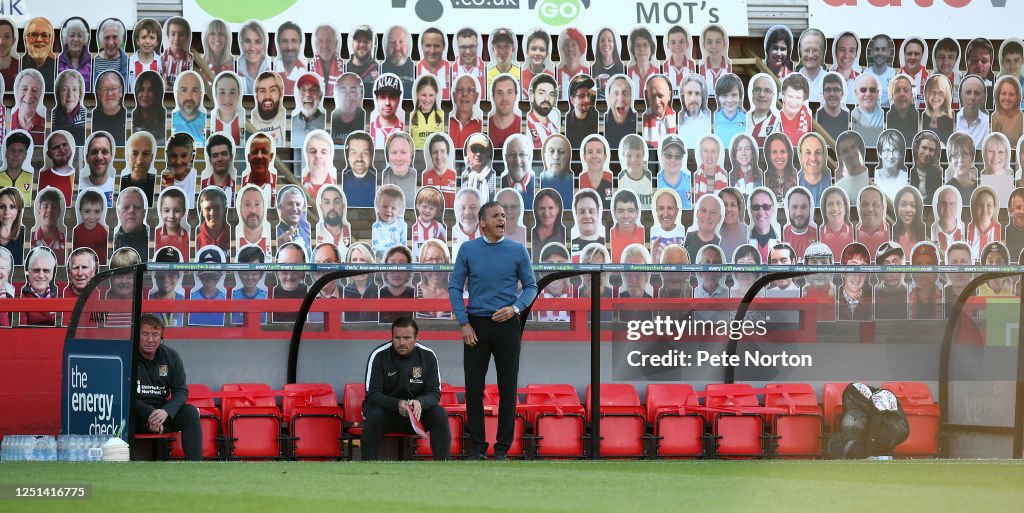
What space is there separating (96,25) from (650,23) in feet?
18.7

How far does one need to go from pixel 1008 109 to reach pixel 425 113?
6.31m

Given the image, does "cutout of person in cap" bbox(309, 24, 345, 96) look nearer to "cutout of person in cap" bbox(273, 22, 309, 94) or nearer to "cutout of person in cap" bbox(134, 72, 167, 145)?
"cutout of person in cap" bbox(273, 22, 309, 94)

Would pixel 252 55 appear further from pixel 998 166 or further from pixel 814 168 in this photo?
pixel 998 166

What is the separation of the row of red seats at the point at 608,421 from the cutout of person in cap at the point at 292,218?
381cm

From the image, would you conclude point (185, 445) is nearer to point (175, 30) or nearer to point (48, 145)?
point (48, 145)

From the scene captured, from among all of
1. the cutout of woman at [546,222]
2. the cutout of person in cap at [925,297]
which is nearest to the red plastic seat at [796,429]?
the cutout of person in cap at [925,297]

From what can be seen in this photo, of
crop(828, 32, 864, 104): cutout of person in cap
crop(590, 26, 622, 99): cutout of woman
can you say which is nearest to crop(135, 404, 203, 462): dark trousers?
crop(590, 26, 622, 99): cutout of woman

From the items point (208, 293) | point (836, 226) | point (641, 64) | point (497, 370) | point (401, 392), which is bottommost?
point (401, 392)

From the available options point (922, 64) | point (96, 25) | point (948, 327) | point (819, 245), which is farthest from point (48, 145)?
point (922, 64)

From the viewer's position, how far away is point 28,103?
13.0m

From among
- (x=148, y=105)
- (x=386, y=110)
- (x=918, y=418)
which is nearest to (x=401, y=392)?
(x=918, y=418)

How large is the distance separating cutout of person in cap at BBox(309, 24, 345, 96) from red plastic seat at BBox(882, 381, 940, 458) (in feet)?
22.1

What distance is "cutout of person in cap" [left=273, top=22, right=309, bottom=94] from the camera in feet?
44.1

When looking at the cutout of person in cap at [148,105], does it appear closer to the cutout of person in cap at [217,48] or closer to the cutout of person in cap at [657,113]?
the cutout of person in cap at [217,48]
